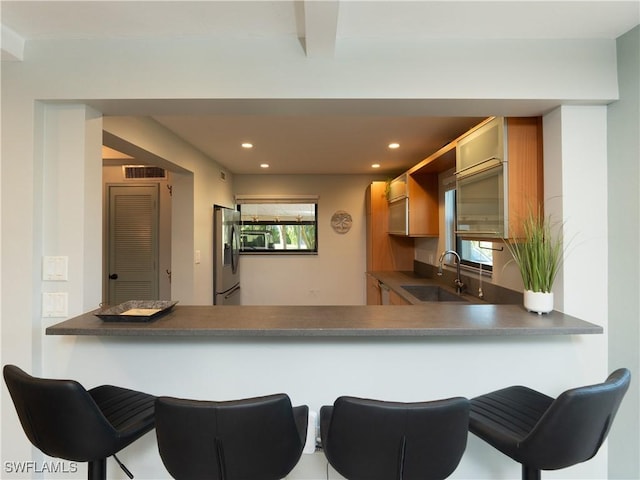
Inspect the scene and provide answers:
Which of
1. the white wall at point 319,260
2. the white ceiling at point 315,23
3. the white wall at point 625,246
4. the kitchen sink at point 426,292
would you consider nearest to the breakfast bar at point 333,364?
the white wall at point 625,246

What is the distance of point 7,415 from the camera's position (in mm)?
1521

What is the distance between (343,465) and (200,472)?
0.46 meters

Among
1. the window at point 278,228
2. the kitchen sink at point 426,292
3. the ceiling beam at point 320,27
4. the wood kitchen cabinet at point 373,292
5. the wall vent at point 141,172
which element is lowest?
the wood kitchen cabinet at point 373,292

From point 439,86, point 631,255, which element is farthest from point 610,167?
point 439,86

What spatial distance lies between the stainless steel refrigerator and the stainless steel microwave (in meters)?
2.86

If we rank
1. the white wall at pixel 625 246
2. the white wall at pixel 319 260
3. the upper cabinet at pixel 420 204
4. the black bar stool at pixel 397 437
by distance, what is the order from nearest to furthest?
the black bar stool at pixel 397 437, the white wall at pixel 625 246, the upper cabinet at pixel 420 204, the white wall at pixel 319 260

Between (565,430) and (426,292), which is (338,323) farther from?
(426,292)

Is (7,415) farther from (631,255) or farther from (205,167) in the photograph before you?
(631,255)

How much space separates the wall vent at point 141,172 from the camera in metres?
4.21

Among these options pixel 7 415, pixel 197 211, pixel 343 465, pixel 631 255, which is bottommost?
pixel 7 415

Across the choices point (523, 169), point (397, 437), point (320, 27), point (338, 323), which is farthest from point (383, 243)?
point (397, 437)

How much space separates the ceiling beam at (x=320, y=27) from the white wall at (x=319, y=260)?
3.60m

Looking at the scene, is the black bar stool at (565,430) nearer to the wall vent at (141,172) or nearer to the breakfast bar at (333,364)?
the breakfast bar at (333,364)

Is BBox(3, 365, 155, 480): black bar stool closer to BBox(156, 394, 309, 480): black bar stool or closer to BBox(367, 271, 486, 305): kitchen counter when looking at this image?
BBox(156, 394, 309, 480): black bar stool
